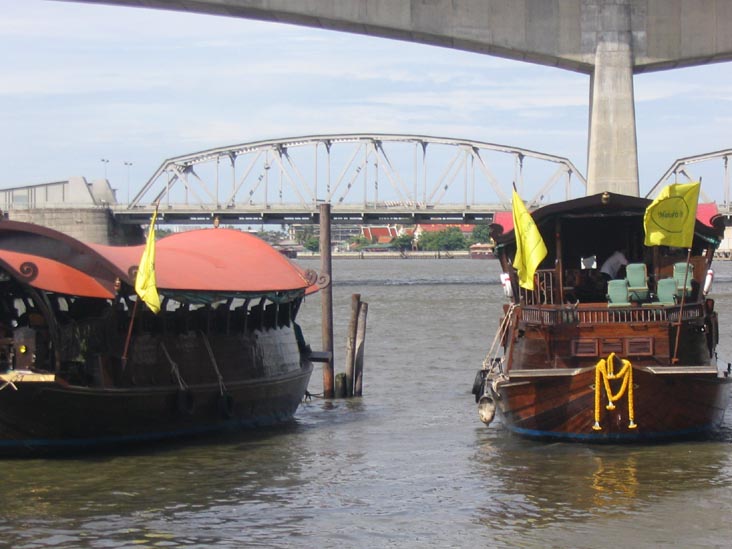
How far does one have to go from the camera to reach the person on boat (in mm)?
21359

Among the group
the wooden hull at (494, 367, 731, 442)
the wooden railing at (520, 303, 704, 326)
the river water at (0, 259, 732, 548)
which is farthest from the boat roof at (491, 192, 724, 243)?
the river water at (0, 259, 732, 548)

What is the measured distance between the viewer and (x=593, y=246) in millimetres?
22297

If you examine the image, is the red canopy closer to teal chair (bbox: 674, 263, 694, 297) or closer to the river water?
the river water

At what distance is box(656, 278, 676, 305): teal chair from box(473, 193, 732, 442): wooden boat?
0.01 meters

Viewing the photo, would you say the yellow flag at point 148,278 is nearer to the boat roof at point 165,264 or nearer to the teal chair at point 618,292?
the boat roof at point 165,264

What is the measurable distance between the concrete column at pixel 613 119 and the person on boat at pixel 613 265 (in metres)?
21.6

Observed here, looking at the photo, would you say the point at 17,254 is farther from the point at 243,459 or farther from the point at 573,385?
the point at 573,385

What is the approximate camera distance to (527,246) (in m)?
19.7

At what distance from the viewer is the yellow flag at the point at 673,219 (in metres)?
19.6

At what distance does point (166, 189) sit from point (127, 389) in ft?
320

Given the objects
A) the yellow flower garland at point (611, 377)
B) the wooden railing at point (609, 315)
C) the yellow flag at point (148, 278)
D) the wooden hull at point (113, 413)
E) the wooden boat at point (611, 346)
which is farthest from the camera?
the wooden railing at point (609, 315)

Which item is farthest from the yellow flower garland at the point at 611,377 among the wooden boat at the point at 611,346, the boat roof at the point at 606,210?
the boat roof at the point at 606,210

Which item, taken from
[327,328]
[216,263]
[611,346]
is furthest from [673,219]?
[327,328]

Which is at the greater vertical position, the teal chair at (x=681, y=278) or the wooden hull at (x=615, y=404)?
the teal chair at (x=681, y=278)
